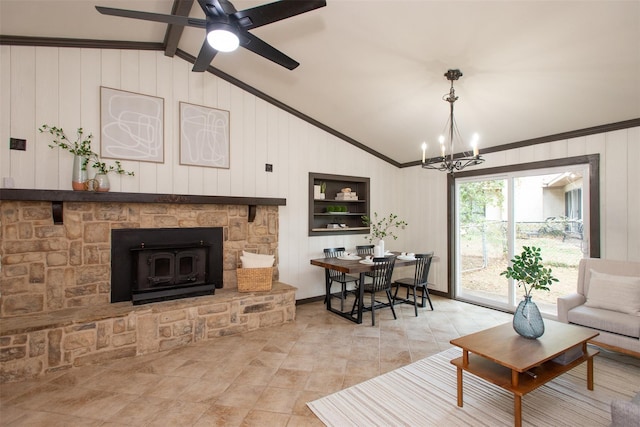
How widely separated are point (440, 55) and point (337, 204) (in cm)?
301

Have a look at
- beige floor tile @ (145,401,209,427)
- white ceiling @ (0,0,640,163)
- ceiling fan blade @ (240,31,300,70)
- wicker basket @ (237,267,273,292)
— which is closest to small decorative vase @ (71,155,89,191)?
white ceiling @ (0,0,640,163)

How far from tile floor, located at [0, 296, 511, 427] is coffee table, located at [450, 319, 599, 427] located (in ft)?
2.77

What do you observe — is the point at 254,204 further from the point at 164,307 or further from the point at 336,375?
the point at 336,375

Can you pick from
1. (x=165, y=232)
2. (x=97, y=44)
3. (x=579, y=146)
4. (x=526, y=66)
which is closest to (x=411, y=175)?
(x=579, y=146)

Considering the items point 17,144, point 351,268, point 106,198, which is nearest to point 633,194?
point 351,268

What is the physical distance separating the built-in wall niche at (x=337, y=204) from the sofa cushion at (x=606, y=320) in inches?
122

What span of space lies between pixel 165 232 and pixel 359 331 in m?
2.61

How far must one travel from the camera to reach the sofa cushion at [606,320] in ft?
8.82

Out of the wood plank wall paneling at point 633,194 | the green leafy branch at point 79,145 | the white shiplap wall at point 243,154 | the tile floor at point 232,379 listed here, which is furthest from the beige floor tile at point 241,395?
the wood plank wall paneling at point 633,194

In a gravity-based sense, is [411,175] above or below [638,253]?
above

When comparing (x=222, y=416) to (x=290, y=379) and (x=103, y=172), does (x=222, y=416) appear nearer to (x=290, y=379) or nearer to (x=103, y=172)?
(x=290, y=379)

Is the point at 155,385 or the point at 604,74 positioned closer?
the point at 155,385

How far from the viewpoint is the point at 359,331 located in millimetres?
3672

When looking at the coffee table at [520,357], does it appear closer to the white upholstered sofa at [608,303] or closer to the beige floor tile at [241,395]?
the white upholstered sofa at [608,303]
